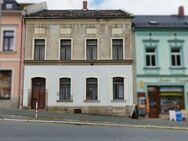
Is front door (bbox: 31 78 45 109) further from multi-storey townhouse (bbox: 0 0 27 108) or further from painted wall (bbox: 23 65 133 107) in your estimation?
multi-storey townhouse (bbox: 0 0 27 108)

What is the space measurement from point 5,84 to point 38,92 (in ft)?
9.81

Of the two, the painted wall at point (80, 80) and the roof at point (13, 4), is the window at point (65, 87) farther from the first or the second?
the roof at point (13, 4)

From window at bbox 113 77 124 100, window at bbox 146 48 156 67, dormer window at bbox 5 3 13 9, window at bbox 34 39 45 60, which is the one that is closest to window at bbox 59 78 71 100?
window at bbox 34 39 45 60

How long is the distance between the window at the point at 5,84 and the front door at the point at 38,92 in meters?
2.11

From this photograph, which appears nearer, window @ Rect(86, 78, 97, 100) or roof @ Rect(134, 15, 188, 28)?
window @ Rect(86, 78, 97, 100)

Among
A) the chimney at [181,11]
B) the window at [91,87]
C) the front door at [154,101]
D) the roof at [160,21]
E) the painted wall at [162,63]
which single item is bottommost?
the front door at [154,101]

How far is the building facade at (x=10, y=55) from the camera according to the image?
28.7 metres

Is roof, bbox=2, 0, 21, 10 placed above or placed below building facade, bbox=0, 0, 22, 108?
above

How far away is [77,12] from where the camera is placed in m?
31.5

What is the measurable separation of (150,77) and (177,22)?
605 centimetres

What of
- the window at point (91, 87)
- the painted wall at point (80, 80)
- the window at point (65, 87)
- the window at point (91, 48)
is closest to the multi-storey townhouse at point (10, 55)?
the painted wall at point (80, 80)

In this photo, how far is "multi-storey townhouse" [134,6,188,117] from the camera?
94.8ft

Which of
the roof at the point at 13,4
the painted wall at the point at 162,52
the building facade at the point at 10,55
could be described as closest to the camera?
the building facade at the point at 10,55

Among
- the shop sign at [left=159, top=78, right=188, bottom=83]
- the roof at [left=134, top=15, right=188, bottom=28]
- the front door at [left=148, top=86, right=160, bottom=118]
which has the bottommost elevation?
the front door at [left=148, top=86, right=160, bottom=118]
